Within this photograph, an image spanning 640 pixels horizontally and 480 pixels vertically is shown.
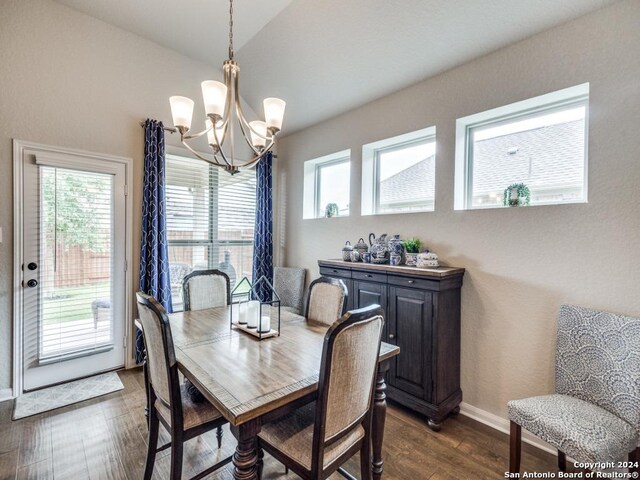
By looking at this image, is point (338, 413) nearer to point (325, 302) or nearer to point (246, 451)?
point (246, 451)

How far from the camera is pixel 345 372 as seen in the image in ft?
4.06

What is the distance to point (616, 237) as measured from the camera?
185 centimetres

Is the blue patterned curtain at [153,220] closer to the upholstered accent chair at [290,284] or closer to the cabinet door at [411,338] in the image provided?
the upholstered accent chair at [290,284]

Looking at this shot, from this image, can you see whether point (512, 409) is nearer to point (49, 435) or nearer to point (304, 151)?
point (49, 435)

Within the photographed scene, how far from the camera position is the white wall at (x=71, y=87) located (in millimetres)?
2574

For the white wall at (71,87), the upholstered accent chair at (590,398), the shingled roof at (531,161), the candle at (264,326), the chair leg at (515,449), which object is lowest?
the chair leg at (515,449)

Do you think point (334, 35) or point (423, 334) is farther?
point (334, 35)

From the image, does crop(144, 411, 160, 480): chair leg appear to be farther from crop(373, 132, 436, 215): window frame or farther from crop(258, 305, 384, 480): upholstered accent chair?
crop(373, 132, 436, 215): window frame

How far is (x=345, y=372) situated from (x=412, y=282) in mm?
1320

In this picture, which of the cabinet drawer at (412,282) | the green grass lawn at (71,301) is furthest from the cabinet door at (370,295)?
the green grass lawn at (71,301)

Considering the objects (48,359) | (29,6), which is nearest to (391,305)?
(48,359)

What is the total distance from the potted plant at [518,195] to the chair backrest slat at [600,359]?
2.61ft

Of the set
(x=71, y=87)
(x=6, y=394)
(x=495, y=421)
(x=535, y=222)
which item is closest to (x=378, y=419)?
(x=495, y=421)

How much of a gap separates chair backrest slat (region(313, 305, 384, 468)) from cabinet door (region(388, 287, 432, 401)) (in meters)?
1.07
